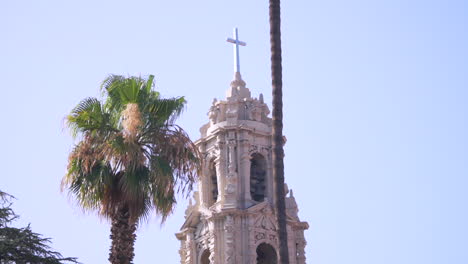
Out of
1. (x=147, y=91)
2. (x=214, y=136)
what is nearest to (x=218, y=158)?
(x=214, y=136)

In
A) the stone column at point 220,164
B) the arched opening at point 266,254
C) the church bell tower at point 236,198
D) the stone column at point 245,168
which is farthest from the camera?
the arched opening at point 266,254

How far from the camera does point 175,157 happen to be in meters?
36.6

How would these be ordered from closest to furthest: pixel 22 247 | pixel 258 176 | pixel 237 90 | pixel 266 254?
pixel 22 247
pixel 266 254
pixel 258 176
pixel 237 90

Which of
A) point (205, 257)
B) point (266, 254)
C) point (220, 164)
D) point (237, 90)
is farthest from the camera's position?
point (237, 90)

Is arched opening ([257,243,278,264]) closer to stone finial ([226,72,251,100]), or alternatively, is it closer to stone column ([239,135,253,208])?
stone column ([239,135,253,208])

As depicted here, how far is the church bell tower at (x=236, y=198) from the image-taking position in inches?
2216

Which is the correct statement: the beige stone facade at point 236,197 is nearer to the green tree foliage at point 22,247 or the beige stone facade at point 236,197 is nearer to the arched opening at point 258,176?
the arched opening at point 258,176

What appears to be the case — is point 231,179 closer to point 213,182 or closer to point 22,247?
point 213,182

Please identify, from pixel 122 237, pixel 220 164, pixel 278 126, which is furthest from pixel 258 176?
pixel 122 237

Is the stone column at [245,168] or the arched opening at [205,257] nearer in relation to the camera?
the stone column at [245,168]

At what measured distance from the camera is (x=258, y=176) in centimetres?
5941

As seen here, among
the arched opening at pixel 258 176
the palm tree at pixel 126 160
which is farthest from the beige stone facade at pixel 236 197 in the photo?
the palm tree at pixel 126 160

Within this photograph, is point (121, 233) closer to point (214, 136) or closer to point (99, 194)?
point (99, 194)

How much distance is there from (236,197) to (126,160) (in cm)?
2166
